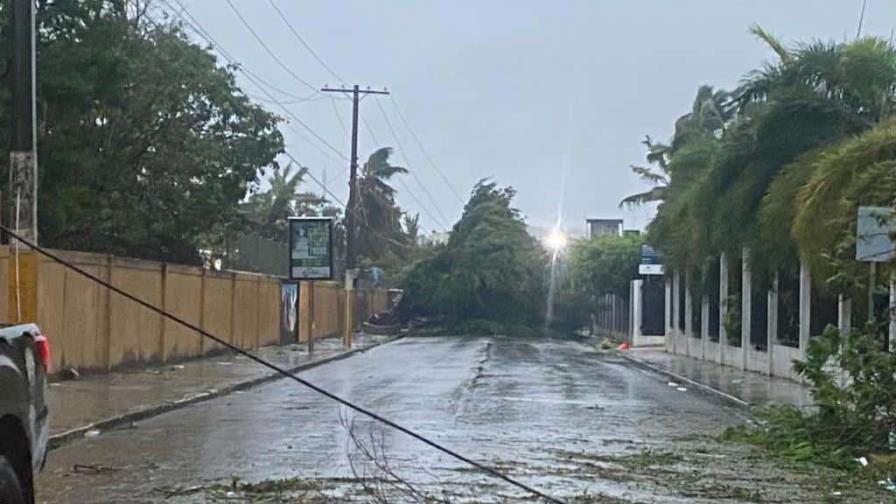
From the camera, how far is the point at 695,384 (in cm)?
3009

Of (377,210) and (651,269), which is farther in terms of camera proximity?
(377,210)

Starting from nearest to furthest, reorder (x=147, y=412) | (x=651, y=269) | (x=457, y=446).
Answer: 1. (x=457, y=446)
2. (x=147, y=412)
3. (x=651, y=269)

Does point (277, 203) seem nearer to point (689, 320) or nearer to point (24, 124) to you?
point (689, 320)

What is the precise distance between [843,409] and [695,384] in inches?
589

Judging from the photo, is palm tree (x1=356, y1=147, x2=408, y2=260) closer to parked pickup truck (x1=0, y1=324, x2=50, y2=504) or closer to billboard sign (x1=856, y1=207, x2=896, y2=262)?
billboard sign (x1=856, y1=207, x2=896, y2=262)

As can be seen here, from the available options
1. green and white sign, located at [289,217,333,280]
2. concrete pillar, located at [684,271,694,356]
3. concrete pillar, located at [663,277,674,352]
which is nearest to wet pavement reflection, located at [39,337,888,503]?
green and white sign, located at [289,217,333,280]

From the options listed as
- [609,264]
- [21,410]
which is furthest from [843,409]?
[609,264]

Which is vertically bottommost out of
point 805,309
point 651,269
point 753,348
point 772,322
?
point 753,348

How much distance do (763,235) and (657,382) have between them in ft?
14.8

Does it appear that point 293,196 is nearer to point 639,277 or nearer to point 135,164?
point 639,277

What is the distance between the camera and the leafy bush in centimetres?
1469

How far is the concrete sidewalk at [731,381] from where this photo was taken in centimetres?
2510

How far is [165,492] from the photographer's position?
1141 cm

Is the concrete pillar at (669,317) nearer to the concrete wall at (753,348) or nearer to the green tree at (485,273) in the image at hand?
the concrete wall at (753,348)
